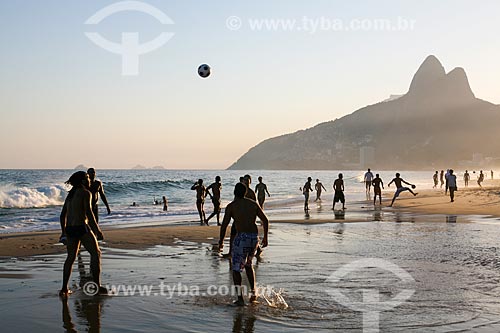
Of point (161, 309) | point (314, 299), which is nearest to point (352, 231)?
point (314, 299)

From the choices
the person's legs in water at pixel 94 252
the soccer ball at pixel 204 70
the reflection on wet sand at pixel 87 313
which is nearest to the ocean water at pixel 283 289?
the reflection on wet sand at pixel 87 313

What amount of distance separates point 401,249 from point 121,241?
7.18m

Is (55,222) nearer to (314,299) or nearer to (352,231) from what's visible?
(352,231)

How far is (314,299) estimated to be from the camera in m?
8.10

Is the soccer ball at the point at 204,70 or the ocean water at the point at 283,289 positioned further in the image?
the soccer ball at the point at 204,70

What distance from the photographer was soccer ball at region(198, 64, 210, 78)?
16.4 meters

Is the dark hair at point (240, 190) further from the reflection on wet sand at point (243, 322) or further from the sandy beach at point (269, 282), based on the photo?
the reflection on wet sand at point (243, 322)

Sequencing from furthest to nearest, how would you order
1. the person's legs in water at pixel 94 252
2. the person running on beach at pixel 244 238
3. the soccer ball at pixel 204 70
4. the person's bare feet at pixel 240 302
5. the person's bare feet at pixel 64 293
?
the soccer ball at pixel 204 70 → the person's legs in water at pixel 94 252 → the person's bare feet at pixel 64 293 → the person running on beach at pixel 244 238 → the person's bare feet at pixel 240 302
